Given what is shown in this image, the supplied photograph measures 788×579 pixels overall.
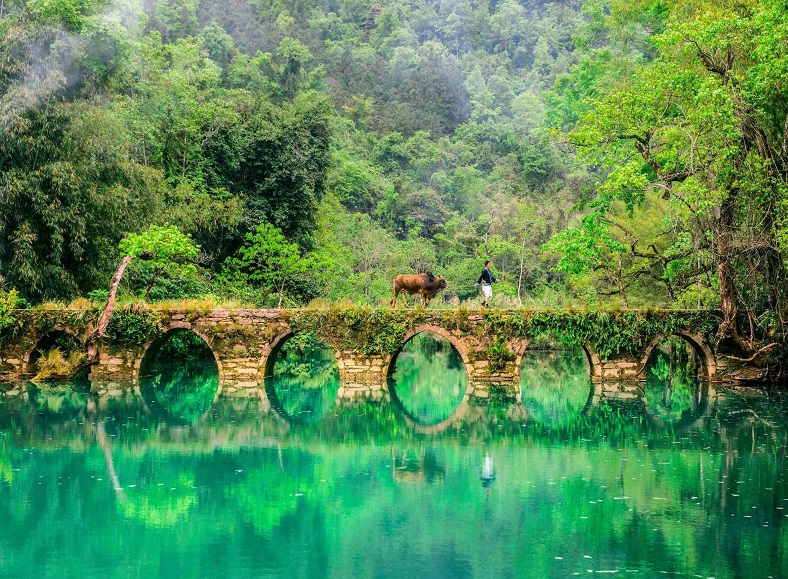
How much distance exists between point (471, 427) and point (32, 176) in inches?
534

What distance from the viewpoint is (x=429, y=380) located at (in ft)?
94.0

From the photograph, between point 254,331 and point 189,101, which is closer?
point 254,331

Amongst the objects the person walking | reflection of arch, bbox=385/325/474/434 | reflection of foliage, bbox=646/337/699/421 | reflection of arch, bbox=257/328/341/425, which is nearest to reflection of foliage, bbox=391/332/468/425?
reflection of arch, bbox=385/325/474/434

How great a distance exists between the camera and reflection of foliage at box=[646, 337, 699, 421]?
2098cm

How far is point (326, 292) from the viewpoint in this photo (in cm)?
3428

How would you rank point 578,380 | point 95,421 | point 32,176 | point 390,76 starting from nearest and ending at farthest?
point 95,421 < point 32,176 < point 578,380 < point 390,76

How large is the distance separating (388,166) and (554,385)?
27.8 metres

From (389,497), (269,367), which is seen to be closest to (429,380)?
(269,367)

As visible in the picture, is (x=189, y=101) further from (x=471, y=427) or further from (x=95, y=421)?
(x=471, y=427)

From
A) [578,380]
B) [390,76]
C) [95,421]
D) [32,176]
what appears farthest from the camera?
[390,76]

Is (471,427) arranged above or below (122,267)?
below

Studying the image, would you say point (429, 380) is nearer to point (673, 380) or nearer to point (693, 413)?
point (673, 380)

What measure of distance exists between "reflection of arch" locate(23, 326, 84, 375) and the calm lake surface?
2102 millimetres

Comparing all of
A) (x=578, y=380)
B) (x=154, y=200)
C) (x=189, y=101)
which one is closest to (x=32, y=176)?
(x=154, y=200)
